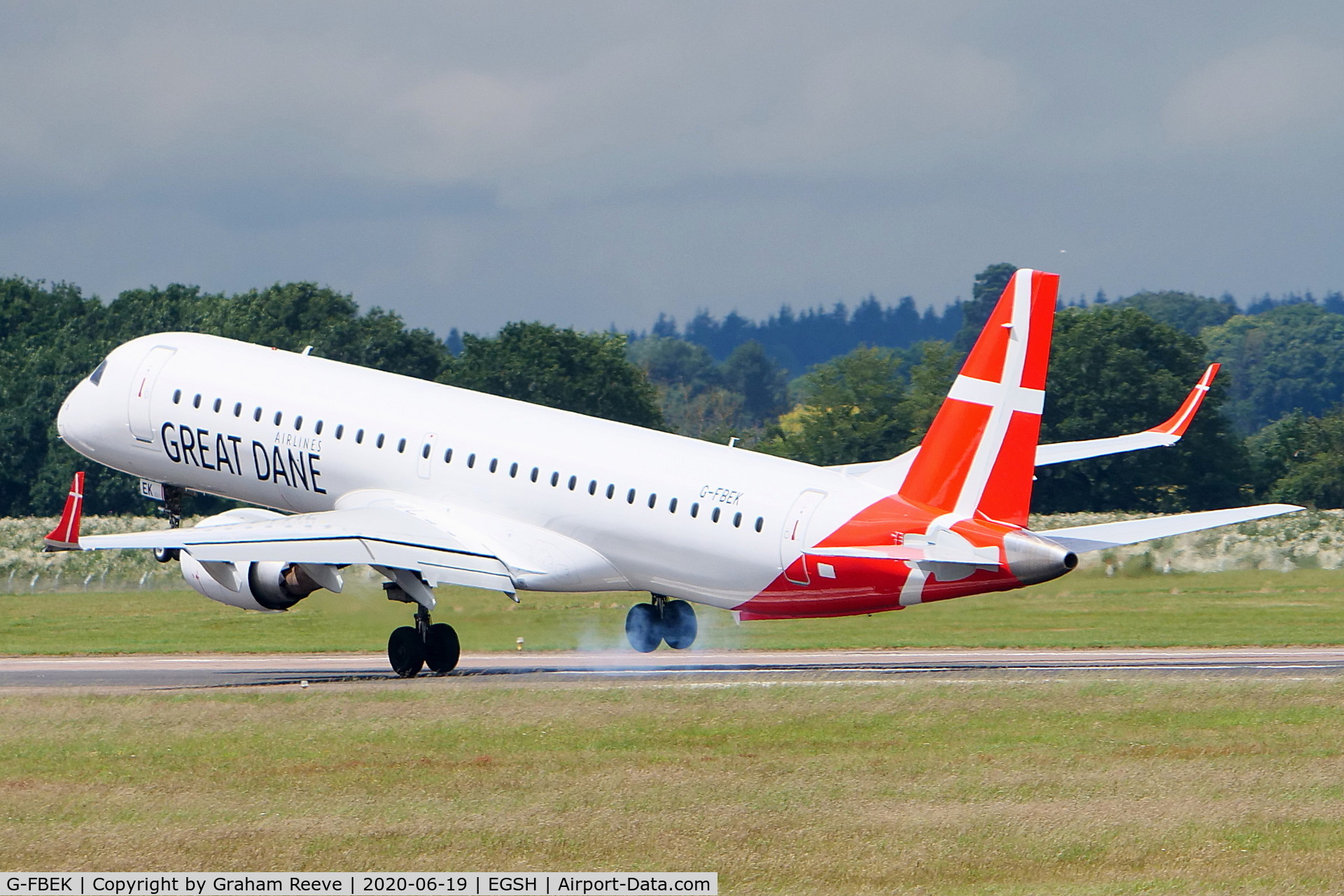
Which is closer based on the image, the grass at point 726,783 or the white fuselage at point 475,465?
the grass at point 726,783

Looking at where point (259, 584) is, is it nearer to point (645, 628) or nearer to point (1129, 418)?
point (645, 628)

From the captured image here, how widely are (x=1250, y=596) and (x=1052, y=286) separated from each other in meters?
27.1

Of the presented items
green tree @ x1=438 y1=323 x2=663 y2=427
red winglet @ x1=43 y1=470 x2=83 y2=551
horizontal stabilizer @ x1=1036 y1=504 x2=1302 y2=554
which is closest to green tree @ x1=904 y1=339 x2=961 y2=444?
green tree @ x1=438 y1=323 x2=663 y2=427

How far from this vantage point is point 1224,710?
31750 mm

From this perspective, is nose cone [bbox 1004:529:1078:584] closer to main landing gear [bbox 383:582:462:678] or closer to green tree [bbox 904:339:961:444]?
main landing gear [bbox 383:582:462:678]

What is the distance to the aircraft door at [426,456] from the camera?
4216cm

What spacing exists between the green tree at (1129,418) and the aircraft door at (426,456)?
2582 inches

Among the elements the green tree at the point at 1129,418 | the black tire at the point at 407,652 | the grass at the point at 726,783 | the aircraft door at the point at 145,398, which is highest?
the green tree at the point at 1129,418

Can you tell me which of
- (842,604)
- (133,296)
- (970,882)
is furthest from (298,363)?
(133,296)

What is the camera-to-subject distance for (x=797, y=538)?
37656mm

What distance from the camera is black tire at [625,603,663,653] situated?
42.8 m

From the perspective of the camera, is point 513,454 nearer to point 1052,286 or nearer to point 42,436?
point 1052,286
